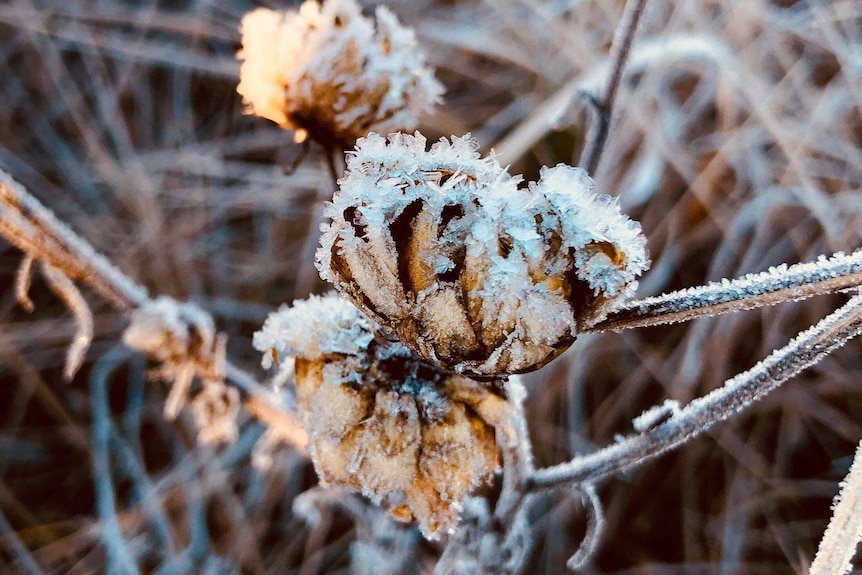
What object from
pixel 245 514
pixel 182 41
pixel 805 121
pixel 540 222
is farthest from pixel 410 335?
pixel 182 41

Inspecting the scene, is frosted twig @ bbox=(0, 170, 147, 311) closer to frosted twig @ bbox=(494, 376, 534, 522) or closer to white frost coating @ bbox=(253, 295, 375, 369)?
white frost coating @ bbox=(253, 295, 375, 369)

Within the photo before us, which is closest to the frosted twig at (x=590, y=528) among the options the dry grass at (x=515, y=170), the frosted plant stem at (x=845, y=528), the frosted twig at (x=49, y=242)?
the frosted plant stem at (x=845, y=528)

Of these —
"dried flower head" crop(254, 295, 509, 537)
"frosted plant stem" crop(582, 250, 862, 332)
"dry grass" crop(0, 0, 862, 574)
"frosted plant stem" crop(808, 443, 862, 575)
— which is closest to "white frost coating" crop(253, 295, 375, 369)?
"dried flower head" crop(254, 295, 509, 537)

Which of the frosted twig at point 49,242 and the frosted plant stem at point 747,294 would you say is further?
the frosted twig at point 49,242

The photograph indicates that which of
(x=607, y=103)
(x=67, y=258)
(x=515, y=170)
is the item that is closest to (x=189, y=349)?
(x=67, y=258)

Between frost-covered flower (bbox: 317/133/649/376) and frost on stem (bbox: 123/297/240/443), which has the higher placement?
frost on stem (bbox: 123/297/240/443)

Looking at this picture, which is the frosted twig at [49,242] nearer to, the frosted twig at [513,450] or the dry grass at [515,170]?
the frosted twig at [513,450]

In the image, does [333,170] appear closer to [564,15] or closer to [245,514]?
[245,514]
